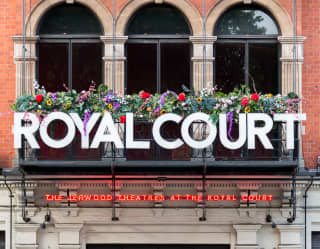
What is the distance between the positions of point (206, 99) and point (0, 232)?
238 inches

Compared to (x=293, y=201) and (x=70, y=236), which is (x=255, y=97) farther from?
(x=70, y=236)

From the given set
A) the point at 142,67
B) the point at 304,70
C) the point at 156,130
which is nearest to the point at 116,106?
the point at 156,130

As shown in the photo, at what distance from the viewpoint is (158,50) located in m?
19.4

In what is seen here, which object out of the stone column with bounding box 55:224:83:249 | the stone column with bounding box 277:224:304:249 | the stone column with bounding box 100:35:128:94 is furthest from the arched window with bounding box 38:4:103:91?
the stone column with bounding box 277:224:304:249

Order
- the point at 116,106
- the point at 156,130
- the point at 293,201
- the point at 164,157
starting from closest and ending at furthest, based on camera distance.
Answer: the point at 156,130
the point at 116,106
the point at 293,201
the point at 164,157

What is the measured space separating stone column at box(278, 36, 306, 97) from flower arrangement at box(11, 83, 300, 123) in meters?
1.23

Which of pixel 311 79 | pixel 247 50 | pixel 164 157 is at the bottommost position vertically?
pixel 164 157

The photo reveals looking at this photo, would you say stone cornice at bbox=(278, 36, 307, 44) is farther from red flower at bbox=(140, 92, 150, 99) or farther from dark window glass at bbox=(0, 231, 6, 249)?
dark window glass at bbox=(0, 231, 6, 249)

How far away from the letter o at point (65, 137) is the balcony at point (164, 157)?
44 cm

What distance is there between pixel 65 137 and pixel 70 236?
2.73 m

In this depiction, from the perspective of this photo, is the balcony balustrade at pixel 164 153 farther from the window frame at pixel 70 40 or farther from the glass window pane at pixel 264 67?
the window frame at pixel 70 40

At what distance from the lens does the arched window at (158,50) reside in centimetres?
1941

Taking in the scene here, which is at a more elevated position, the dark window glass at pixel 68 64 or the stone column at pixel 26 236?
the dark window glass at pixel 68 64

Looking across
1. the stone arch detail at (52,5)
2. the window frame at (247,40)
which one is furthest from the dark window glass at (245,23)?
the stone arch detail at (52,5)
